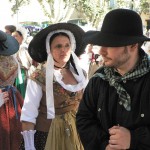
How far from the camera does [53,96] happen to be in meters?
2.98

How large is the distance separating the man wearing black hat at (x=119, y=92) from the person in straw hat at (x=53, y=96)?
33.6 inches

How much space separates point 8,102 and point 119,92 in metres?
2.30

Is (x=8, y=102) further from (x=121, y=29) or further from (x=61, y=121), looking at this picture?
(x=121, y=29)

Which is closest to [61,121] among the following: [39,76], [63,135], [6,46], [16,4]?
[63,135]

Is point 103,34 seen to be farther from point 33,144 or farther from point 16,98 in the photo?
point 16,98

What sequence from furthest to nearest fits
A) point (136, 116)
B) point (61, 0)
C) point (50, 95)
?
point (61, 0) → point (50, 95) → point (136, 116)

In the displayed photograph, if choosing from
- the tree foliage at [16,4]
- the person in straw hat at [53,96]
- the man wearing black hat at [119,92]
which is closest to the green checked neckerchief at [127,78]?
the man wearing black hat at [119,92]

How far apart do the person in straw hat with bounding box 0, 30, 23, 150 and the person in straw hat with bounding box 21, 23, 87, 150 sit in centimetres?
90

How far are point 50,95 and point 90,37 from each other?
93 centimetres

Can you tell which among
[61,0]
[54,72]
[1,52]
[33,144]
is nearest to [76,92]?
[54,72]

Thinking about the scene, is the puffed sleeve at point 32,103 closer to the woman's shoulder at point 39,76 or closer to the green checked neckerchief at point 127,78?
the woman's shoulder at point 39,76

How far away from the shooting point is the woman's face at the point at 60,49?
10.3ft

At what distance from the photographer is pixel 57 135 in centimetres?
301

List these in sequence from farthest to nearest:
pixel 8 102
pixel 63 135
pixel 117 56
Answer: pixel 8 102 < pixel 63 135 < pixel 117 56
